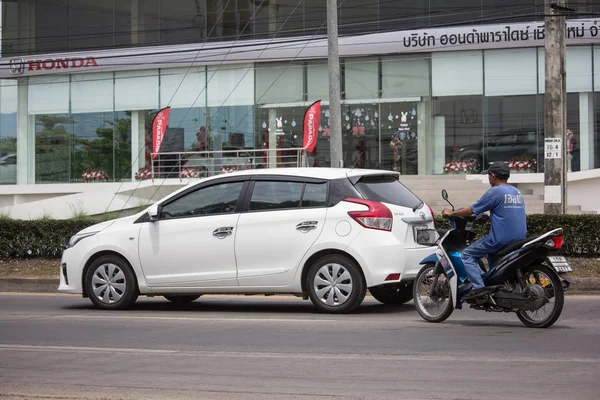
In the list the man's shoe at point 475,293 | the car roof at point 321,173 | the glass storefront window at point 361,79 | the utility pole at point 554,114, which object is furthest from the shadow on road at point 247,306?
the glass storefront window at point 361,79

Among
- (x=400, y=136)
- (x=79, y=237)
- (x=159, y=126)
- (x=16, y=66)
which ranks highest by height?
(x=16, y=66)

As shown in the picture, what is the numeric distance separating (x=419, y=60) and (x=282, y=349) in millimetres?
25128

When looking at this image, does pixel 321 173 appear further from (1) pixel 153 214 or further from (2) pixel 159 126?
(2) pixel 159 126

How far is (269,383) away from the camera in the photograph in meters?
6.92

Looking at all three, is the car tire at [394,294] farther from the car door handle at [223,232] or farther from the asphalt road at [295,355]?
the car door handle at [223,232]

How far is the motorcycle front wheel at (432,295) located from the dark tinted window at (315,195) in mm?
1675

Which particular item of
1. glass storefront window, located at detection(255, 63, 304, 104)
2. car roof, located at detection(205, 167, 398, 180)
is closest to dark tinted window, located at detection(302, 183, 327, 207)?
car roof, located at detection(205, 167, 398, 180)

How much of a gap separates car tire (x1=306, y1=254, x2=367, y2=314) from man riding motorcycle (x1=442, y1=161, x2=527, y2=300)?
154cm

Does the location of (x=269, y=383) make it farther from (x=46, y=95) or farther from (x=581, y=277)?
(x=46, y=95)

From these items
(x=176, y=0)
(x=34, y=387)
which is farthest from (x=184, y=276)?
(x=176, y=0)

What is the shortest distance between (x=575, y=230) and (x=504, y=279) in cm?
704

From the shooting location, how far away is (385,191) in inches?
452

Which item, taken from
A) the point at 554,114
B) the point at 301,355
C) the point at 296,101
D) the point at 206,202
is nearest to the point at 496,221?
the point at 301,355

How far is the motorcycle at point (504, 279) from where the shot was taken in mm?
9273
